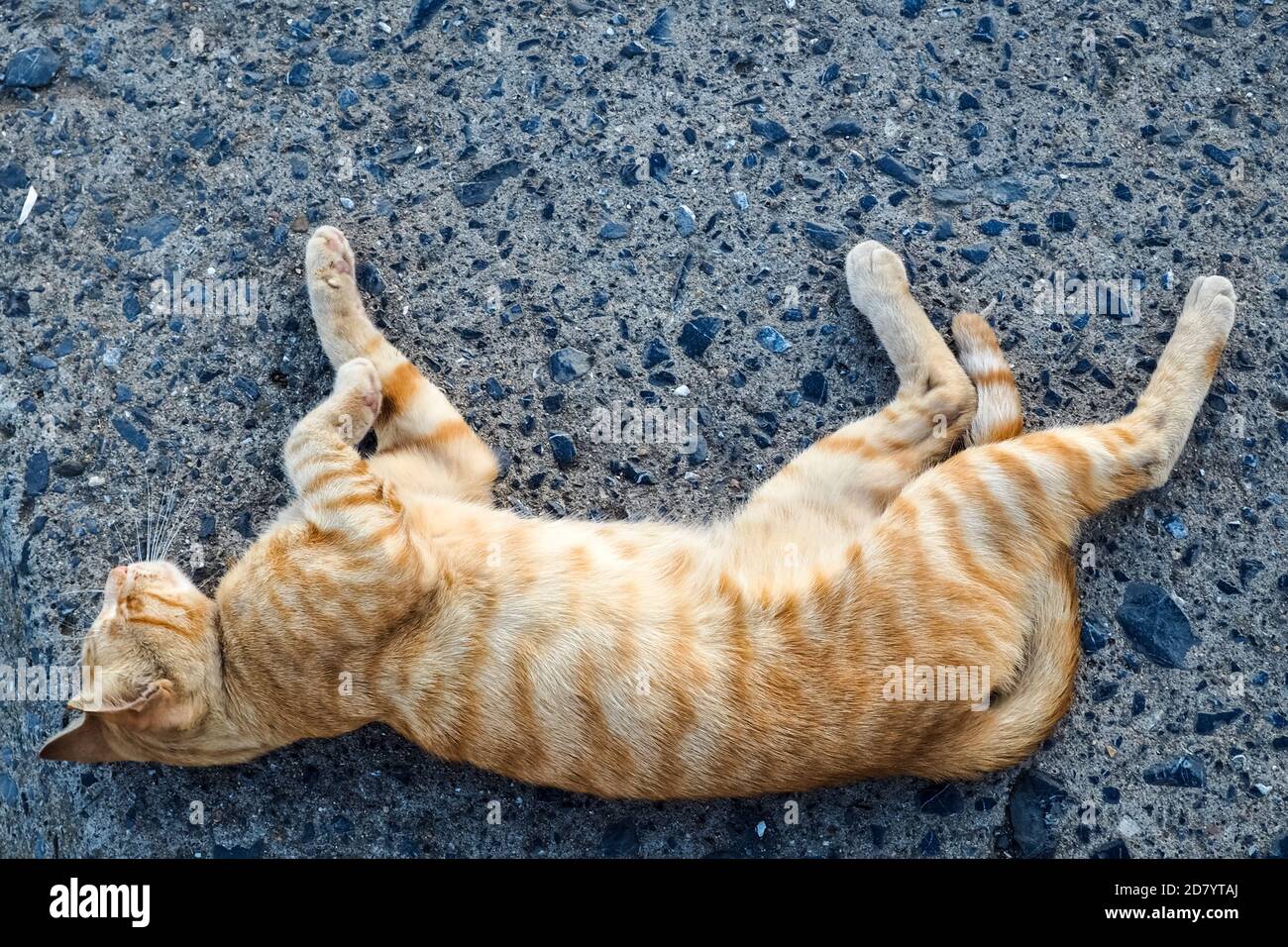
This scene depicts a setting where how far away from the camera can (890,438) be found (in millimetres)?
3184

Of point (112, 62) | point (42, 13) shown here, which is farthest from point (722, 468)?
point (42, 13)

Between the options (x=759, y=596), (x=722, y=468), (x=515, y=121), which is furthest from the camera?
(x=515, y=121)

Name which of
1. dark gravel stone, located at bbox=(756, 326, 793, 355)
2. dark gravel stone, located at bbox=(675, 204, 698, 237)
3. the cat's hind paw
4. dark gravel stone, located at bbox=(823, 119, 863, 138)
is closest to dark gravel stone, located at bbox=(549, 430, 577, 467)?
dark gravel stone, located at bbox=(756, 326, 793, 355)

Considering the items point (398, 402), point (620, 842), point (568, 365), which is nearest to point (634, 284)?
point (568, 365)

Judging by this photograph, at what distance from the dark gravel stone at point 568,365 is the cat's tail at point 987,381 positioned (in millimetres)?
1239

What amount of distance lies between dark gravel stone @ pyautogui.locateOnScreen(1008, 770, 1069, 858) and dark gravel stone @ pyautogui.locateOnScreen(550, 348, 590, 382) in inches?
74.3

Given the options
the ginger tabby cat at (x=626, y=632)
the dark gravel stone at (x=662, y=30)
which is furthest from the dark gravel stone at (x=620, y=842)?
the dark gravel stone at (x=662, y=30)

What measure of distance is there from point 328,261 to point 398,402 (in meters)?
0.52

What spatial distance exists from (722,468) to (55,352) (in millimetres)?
2260

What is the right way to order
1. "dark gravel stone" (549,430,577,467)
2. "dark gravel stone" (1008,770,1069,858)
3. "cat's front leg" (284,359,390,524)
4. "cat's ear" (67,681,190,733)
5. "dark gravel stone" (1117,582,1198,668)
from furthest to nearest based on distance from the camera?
"dark gravel stone" (549,430,577,467) → "dark gravel stone" (1117,582,1198,668) → "dark gravel stone" (1008,770,1069,858) → "cat's front leg" (284,359,390,524) → "cat's ear" (67,681,190,733)

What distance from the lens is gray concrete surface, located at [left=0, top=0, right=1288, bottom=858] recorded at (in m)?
3.05

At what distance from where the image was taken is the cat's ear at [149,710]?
2654mm

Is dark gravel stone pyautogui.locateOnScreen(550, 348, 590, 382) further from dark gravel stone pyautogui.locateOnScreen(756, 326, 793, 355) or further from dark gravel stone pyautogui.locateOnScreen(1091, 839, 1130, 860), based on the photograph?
dark gravel stone pyautogui.locateOnScreen(1091, 839, 1130, 860)
